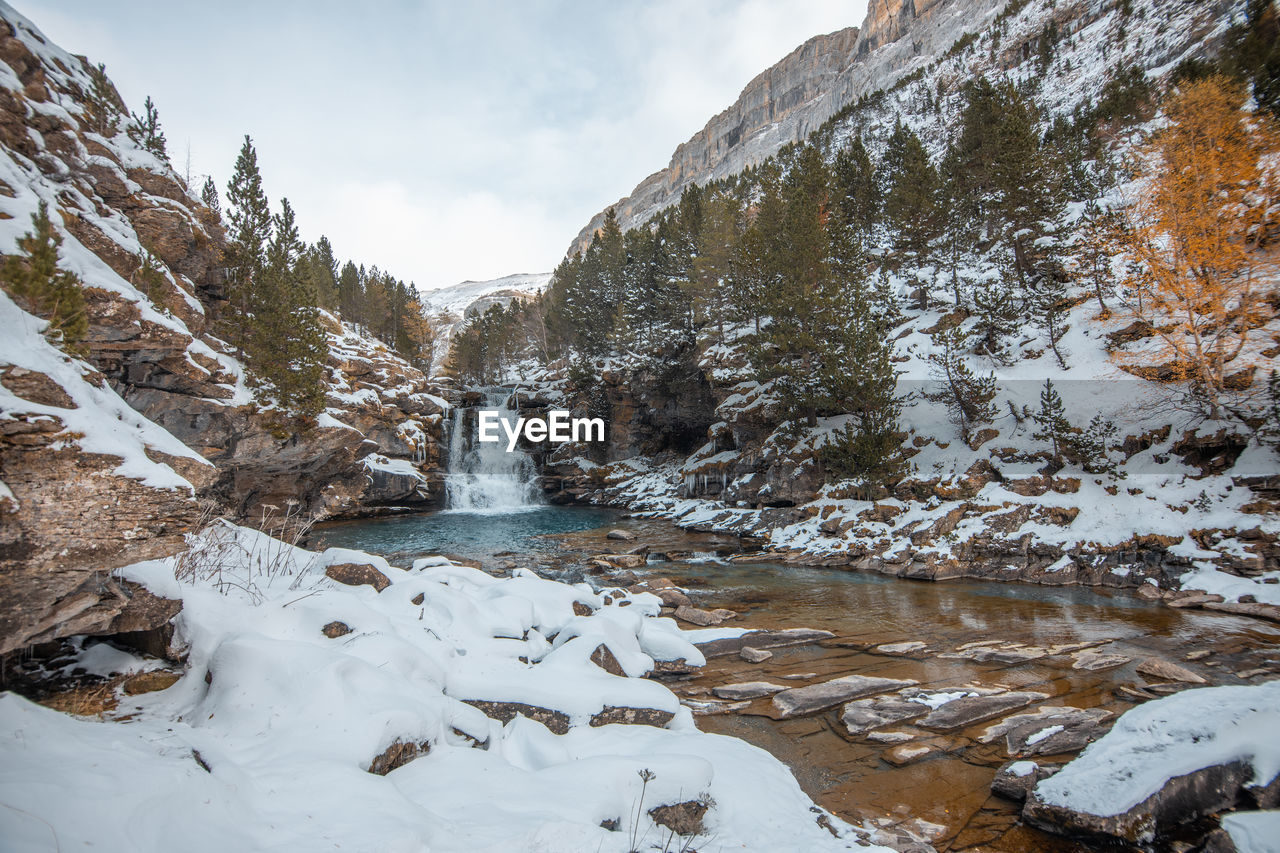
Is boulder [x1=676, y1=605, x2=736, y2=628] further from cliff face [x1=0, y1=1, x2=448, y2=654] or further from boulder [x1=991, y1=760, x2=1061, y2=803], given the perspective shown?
cliff face [x1=0, y1=1, x2=448, y2=654]

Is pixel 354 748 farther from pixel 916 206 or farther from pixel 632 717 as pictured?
pixel 916 206

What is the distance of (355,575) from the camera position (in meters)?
7.00

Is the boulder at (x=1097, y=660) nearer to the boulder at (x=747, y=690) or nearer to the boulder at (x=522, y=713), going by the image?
the boulder at (x=747, y=690)

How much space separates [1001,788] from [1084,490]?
1454cm

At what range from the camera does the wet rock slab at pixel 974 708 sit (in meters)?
6.07

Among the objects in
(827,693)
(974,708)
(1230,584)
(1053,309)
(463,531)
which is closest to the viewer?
(974,708)

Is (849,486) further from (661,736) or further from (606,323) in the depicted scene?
(606,323)

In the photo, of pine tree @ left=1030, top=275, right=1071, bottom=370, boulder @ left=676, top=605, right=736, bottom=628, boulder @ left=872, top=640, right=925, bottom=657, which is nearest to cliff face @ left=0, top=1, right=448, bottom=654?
boulder @ left=676, top=605, right=736, bottom=628

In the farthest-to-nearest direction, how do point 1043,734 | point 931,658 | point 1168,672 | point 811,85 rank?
point 811,85 → point 931,658 → point 1168,672 → point 1043,734

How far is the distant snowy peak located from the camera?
441ft

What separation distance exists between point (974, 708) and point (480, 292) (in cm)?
16661

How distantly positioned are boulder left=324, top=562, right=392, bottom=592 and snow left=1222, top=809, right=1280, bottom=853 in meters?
8.74

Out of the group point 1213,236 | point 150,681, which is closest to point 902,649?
point 150,681

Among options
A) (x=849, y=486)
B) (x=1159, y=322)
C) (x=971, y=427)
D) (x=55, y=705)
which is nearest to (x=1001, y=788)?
(x=55, y=705)
